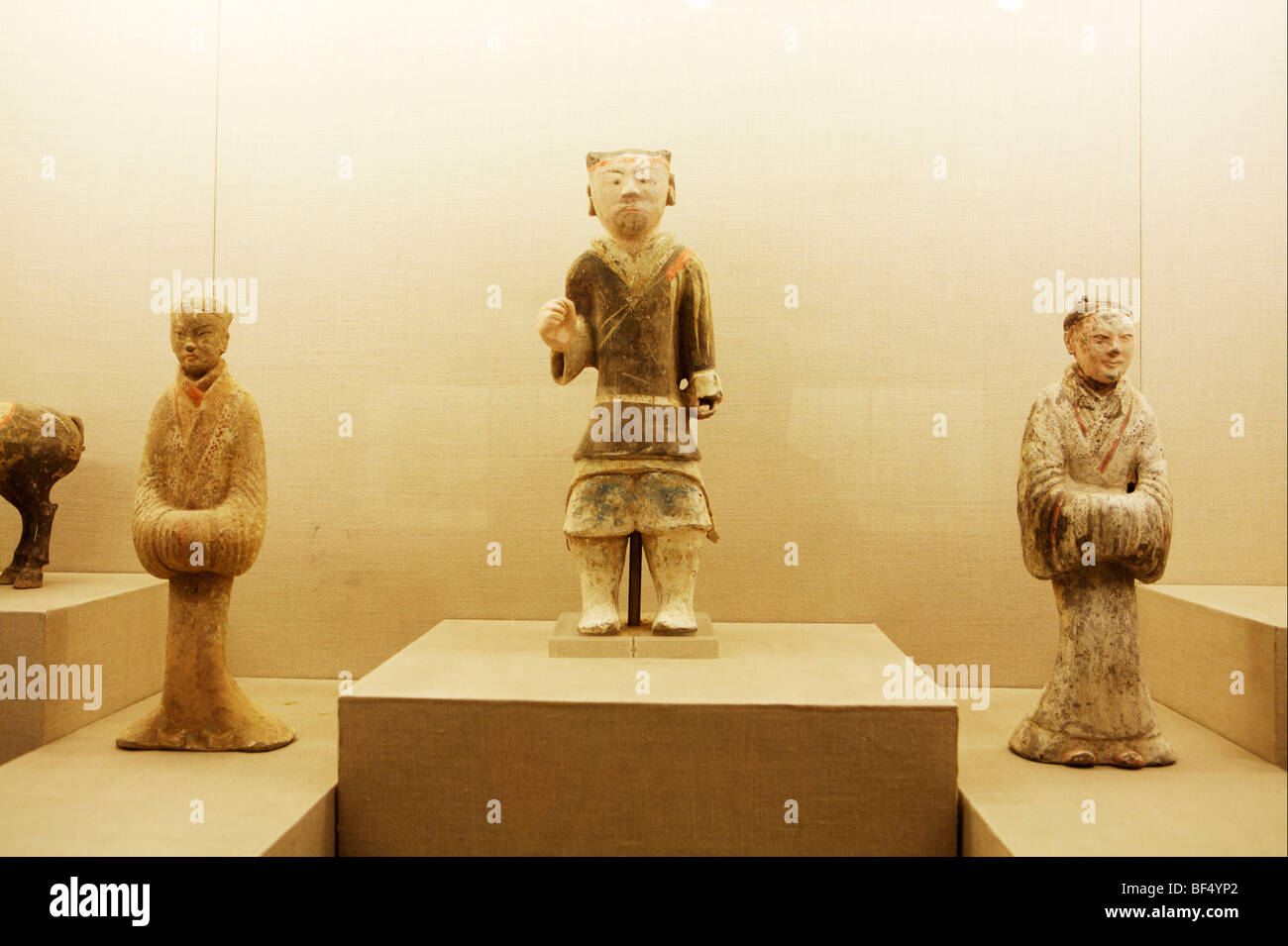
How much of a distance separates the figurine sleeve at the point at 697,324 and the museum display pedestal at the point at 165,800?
4.38ft

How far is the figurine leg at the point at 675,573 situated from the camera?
9.17 feet

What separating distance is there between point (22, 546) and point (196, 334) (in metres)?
1.12

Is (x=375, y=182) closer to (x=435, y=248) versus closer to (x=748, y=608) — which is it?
(x=435, y=248)

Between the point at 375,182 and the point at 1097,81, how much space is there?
88.7 inches

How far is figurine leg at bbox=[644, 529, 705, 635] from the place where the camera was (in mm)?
2795

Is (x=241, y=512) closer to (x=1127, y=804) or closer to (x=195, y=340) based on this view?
(x=195, y=340)

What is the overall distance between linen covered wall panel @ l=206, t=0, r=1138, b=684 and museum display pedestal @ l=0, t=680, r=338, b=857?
842 mm

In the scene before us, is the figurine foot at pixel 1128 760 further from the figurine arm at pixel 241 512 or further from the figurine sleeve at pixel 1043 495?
the figurine arm at pixel 241 512

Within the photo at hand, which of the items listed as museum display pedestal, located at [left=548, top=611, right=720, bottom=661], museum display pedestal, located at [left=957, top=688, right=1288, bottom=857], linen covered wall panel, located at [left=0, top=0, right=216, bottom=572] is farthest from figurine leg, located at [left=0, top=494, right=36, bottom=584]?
museum display pedestal, located at [left=957, top=688, right=1288, bottom=857]

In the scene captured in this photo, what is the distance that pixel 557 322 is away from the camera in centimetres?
274

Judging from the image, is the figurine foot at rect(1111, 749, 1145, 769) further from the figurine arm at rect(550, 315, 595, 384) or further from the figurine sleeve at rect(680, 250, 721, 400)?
the figurine arm at rect(550, 315, 595, 384)

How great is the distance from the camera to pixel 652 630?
283 centimetres

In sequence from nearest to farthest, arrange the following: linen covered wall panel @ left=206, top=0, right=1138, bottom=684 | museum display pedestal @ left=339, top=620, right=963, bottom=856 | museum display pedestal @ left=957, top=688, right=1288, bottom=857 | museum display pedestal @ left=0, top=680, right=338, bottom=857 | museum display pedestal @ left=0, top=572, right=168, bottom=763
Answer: museum display pedestal @ left=957, top=688, right=1288, bottom=857, museum display pedestal @ left=0, top=680, right=338, bottom=857, museum display pedestal @ left=339, top=620, right=963, bottom=856, museum display pedestal @ left=0, top=572, right=168, bottom=763, linen covered wall panel @ left=206, top=0, right=1138, bottom=684

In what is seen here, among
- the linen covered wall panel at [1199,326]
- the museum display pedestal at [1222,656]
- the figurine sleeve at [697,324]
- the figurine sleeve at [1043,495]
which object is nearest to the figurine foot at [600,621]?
the figurine sleeve at [697,324]
